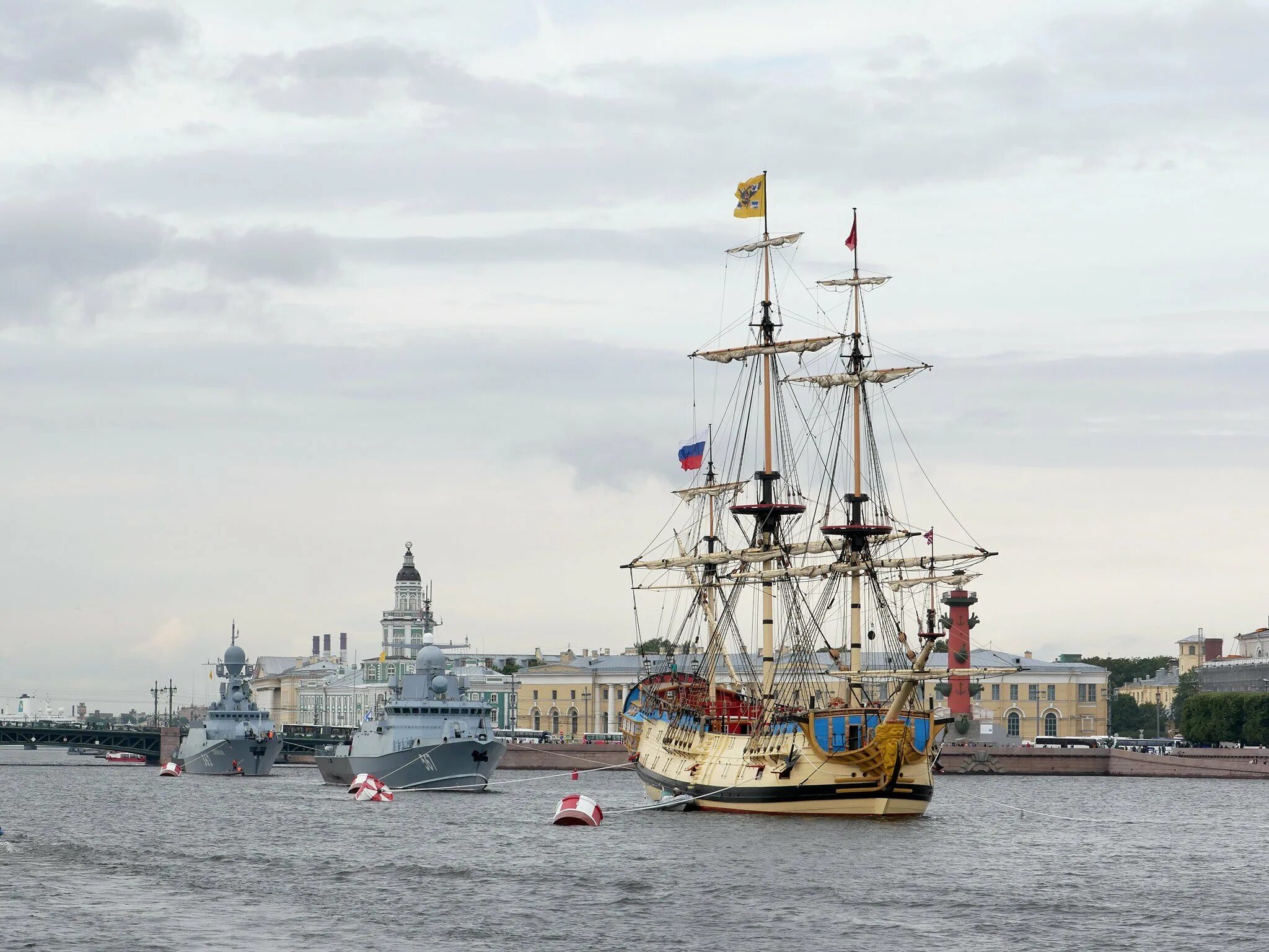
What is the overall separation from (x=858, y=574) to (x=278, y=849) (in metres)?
31.2

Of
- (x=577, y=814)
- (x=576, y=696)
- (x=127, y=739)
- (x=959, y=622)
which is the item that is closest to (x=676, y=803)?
(x=577, y=814)

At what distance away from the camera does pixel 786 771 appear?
73000 millimetres

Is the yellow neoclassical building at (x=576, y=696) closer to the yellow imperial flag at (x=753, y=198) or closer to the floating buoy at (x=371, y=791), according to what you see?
the floating buoy at (x=371, y=791)

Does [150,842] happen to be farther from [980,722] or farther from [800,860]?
[980,722]

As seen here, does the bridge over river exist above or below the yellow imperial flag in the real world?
below

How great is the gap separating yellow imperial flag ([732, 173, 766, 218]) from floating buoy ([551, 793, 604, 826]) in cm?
2791

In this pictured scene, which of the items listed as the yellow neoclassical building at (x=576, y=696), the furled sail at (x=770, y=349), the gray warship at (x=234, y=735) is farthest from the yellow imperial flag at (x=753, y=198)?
the yellow neoclassical building at (x=576, y=696)

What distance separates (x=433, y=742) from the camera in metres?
99.8

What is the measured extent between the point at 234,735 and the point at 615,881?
89.3 m

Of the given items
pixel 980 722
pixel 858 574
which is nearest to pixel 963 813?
pixel 858 574

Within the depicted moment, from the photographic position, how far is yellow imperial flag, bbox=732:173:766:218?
87.2m

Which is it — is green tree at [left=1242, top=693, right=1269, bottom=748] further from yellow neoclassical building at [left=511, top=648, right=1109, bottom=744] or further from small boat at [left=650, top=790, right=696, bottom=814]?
small boat at [left=650, top=790, right=696, bottom=814]

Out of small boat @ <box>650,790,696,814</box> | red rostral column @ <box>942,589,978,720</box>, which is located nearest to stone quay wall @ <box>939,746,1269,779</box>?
red rostral column @ <box>942,589,978,720</box>

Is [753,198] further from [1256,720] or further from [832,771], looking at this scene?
[1256,720]
